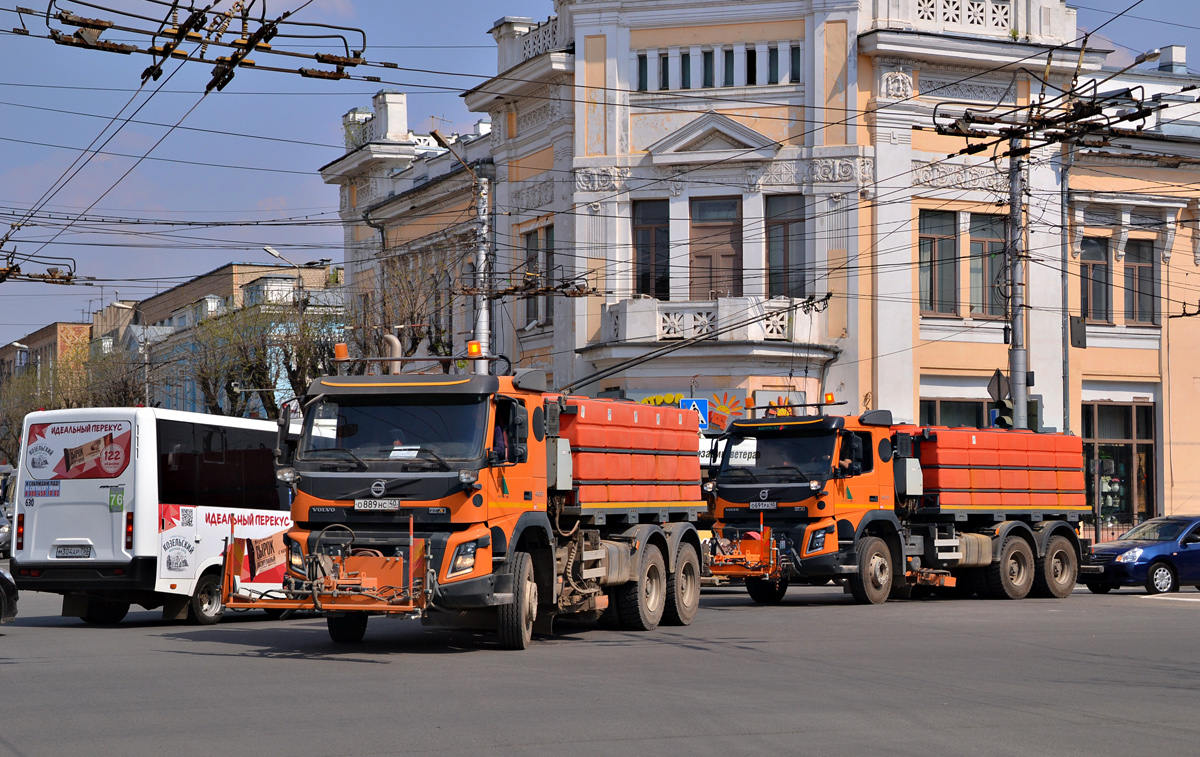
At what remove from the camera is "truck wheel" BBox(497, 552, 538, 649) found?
47.5ft

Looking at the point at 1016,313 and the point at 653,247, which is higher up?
the point at 653,247

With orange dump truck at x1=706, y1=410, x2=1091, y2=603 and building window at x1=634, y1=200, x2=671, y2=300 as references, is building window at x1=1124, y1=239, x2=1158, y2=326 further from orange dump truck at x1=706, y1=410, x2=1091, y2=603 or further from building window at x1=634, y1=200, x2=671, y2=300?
orange dump truck at x1=706, y1=410, x2=1091, y2=603

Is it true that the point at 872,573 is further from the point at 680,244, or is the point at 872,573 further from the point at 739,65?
the point at 739,65

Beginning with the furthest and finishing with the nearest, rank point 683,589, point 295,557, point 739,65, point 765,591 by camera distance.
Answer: point 739,65
point 765,591
point 683,589
point 295,557

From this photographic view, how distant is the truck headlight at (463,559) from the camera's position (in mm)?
13836

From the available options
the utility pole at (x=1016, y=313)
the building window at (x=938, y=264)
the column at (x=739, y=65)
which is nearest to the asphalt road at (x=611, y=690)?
the utility pole at (x=1016, y=313)

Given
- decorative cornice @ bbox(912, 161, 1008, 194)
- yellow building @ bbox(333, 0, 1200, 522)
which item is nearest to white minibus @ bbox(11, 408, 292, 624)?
yellow building @ bbox(333, 0, 1200, 522)

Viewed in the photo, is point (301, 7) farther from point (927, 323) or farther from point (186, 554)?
point (927, 323)

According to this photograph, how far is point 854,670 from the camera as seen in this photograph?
13352mm

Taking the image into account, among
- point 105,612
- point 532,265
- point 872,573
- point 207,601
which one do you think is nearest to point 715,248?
point 532,265

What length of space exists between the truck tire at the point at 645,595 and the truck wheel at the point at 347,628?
3248 millimetres

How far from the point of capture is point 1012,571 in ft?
Result: 79.9

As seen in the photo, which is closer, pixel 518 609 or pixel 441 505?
pixel 441 505

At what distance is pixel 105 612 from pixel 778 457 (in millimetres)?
9633
